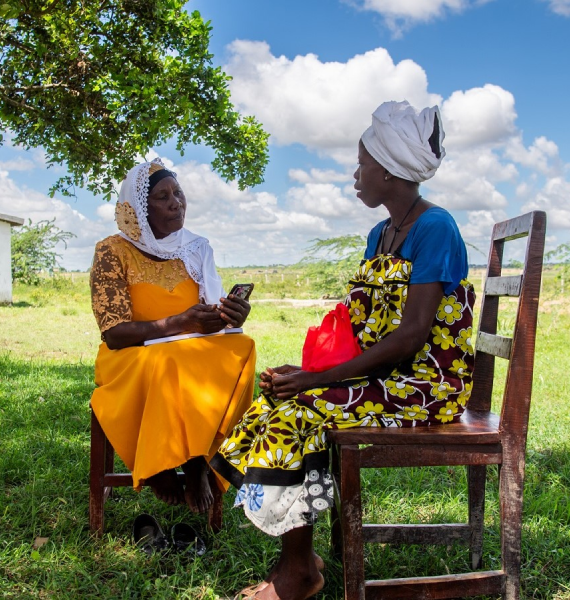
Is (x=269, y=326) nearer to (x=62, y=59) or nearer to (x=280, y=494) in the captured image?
(x=62, y=59)

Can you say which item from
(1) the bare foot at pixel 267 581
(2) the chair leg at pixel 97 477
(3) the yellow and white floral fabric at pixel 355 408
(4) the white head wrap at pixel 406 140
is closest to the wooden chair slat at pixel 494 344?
(3) the yellow and white floral fabric at pixel 355 408

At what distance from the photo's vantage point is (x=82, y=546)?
9.74 ft

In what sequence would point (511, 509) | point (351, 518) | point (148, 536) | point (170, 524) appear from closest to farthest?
point (351, 518), point (511, 509), point (148, 536), point (170, 524)

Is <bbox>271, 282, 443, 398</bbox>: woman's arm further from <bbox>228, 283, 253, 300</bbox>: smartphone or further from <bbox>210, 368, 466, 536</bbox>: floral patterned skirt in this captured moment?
<bbox>228, 283, 253, 300</bbox>: smartphone

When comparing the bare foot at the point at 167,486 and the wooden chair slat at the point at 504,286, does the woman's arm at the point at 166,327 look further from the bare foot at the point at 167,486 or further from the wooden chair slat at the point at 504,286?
the wooden chair slat at the point at 504,286

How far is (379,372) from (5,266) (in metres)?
21.1

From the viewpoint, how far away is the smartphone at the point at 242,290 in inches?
124

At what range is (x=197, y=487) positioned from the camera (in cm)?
305

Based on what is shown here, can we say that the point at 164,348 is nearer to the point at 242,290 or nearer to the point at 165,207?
the point at 242,290

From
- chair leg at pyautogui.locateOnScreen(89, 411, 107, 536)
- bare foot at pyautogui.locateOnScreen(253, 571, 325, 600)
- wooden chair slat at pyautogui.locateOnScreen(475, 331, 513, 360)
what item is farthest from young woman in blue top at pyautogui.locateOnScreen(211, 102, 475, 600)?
chair leg at pyautogui.locateOnScreen(89, 411, 107, 536)

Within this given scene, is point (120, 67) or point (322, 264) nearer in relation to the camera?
point (120, 67)

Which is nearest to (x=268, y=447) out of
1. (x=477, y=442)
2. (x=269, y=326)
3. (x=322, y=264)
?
(x=477, y=442)

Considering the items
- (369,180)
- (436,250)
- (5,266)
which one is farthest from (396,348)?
(5,266)

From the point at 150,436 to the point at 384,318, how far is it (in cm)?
125
